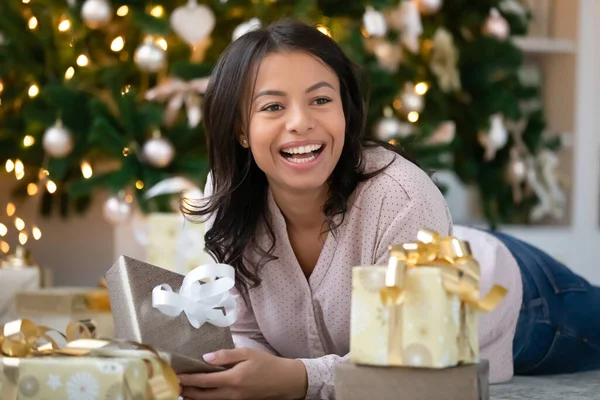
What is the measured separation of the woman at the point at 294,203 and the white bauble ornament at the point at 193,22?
3.43ft

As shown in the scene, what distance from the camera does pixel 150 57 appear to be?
8.87 ft

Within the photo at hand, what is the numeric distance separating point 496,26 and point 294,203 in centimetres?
179

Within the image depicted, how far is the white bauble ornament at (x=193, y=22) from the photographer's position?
8.82 feet

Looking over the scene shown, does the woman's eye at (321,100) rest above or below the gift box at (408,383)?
above

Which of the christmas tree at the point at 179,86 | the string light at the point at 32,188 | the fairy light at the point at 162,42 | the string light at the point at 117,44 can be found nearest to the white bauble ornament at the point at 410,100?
the christmas tree at the point at 179,86

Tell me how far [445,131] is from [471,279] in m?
1.81

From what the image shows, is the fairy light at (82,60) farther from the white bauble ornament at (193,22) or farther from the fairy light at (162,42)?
the white bauble ornament at (193,22)

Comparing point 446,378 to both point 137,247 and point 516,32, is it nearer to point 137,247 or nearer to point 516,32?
point 137,247

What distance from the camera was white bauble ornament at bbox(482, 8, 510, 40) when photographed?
10.4 ft

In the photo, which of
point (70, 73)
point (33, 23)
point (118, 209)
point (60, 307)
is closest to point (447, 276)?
point (60, 307)

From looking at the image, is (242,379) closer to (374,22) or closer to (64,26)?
(374,22)

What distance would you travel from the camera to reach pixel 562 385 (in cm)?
175

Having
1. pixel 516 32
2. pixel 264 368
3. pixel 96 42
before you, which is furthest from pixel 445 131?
pixel 264 368

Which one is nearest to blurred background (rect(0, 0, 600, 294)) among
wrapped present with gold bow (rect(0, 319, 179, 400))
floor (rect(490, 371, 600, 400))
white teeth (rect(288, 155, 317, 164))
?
floor (rect(490, 371, 600, 400))
